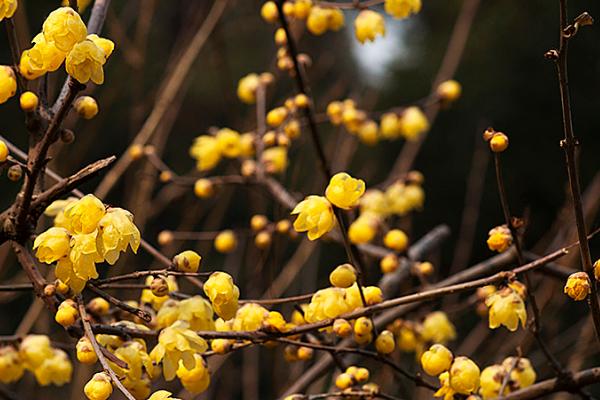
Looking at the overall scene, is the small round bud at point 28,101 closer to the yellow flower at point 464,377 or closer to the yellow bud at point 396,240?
the yellow flower at point 464,377

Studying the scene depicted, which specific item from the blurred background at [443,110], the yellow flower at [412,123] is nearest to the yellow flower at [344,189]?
the yellow flower at [412,123]

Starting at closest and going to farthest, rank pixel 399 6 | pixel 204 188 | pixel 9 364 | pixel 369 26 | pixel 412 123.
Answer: pixel 9 364 < pixel 399 6 < pixel 369 26 < pixel 204 188 < pixel 412 123

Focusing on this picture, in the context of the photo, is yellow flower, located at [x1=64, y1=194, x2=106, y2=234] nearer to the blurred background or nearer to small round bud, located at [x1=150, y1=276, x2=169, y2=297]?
small round bud, located at [x1=150, y1=276, x2=169, y2=297]

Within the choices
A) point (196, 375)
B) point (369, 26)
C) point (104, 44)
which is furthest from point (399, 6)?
point (196, 375)

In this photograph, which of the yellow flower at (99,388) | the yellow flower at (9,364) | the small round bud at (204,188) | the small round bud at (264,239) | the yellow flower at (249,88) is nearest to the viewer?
the yellow flower at (99,388)

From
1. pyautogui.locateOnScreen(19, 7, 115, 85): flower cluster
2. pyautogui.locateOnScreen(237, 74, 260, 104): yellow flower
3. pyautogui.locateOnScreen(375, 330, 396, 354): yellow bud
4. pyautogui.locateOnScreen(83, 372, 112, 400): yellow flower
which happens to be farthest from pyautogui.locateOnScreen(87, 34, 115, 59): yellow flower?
pyautogui.locateOnScreen(237, 74, 260, 104): yellow flower

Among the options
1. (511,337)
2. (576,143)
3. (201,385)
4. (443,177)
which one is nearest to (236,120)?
(511,337)

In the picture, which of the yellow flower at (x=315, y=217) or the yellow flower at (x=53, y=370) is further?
the yellow flower at (x=53, y=370)

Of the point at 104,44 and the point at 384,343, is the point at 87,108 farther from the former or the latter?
the point at 384,343
